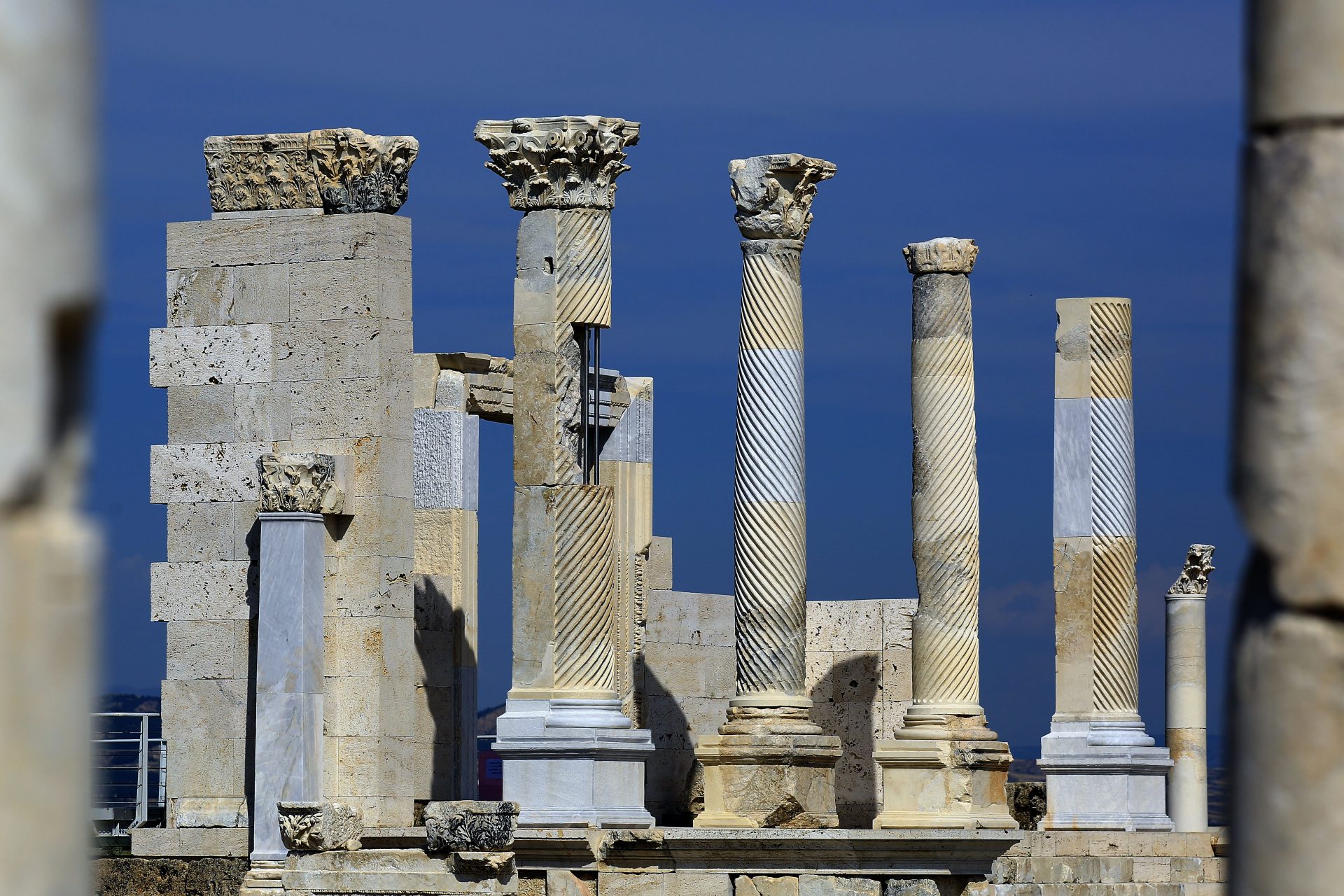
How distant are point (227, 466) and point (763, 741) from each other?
4671 millimetres

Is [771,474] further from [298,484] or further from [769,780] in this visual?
[298,484]

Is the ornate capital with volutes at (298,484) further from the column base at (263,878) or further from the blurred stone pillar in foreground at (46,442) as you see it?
the blurred stone pillar in foreground at (46,442)

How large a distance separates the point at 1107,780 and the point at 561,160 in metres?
9.15

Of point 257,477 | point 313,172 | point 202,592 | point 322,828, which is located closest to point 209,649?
point 202,592

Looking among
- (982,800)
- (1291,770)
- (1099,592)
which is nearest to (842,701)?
(1099,592)

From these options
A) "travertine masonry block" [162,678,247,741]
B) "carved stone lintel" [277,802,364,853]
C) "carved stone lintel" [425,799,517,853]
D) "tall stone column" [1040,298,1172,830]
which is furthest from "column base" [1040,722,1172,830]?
"carved stone lintel" [425,799,517,853]

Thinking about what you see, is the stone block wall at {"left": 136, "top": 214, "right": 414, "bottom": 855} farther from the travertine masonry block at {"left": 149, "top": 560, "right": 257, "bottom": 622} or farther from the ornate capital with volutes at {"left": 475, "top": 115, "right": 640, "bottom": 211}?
the ornate capital with volutes at {"left": 475, "top": 115, "right": 640, "bottom": 211}

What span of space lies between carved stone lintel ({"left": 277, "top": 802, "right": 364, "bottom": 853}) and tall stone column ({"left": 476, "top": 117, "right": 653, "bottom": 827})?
2.10 metres

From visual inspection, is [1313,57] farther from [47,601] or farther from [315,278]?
[315,278]

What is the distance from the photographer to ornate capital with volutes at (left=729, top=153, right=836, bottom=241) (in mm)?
20688

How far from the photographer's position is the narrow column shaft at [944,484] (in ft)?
73.7

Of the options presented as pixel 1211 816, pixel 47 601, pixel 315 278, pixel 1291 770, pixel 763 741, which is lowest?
pixel 1211 816

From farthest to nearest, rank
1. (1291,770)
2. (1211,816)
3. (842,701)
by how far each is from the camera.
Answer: (1211,816) < (842,701) < (1291,770)

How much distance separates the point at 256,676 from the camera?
59.8ft
